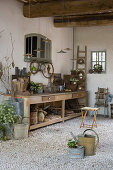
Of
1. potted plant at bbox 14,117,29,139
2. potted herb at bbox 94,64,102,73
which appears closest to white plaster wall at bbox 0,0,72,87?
potted herb at bbox 94,64,102,73

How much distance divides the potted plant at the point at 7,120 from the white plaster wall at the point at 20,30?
159 cm

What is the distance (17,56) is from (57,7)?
1.79 m

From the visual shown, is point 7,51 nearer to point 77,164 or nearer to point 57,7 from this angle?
point 57,7

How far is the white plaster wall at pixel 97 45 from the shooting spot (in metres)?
10.0

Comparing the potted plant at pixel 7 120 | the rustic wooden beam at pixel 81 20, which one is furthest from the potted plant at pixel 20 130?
the rustic wooden beam at pixel 81 20

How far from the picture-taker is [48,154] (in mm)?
5031

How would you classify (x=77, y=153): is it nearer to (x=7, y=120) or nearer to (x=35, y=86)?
(x=7, y=120)

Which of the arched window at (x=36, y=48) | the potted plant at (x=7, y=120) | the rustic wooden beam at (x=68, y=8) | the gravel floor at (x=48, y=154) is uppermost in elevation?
the rustic wooden beam at (x=68, y=8)

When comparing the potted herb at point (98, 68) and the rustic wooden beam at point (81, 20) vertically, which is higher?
the rustic wooden beam at point (81, 20)

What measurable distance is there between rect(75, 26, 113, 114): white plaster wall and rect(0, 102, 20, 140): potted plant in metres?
4.79

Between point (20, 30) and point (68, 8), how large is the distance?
1578 millimetres

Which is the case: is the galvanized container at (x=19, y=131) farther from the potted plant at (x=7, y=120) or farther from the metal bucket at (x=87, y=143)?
the metal bucket at (x=87, y=143)

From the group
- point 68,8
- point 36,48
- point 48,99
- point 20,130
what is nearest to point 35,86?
point 48,99

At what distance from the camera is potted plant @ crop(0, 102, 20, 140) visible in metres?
6.02
